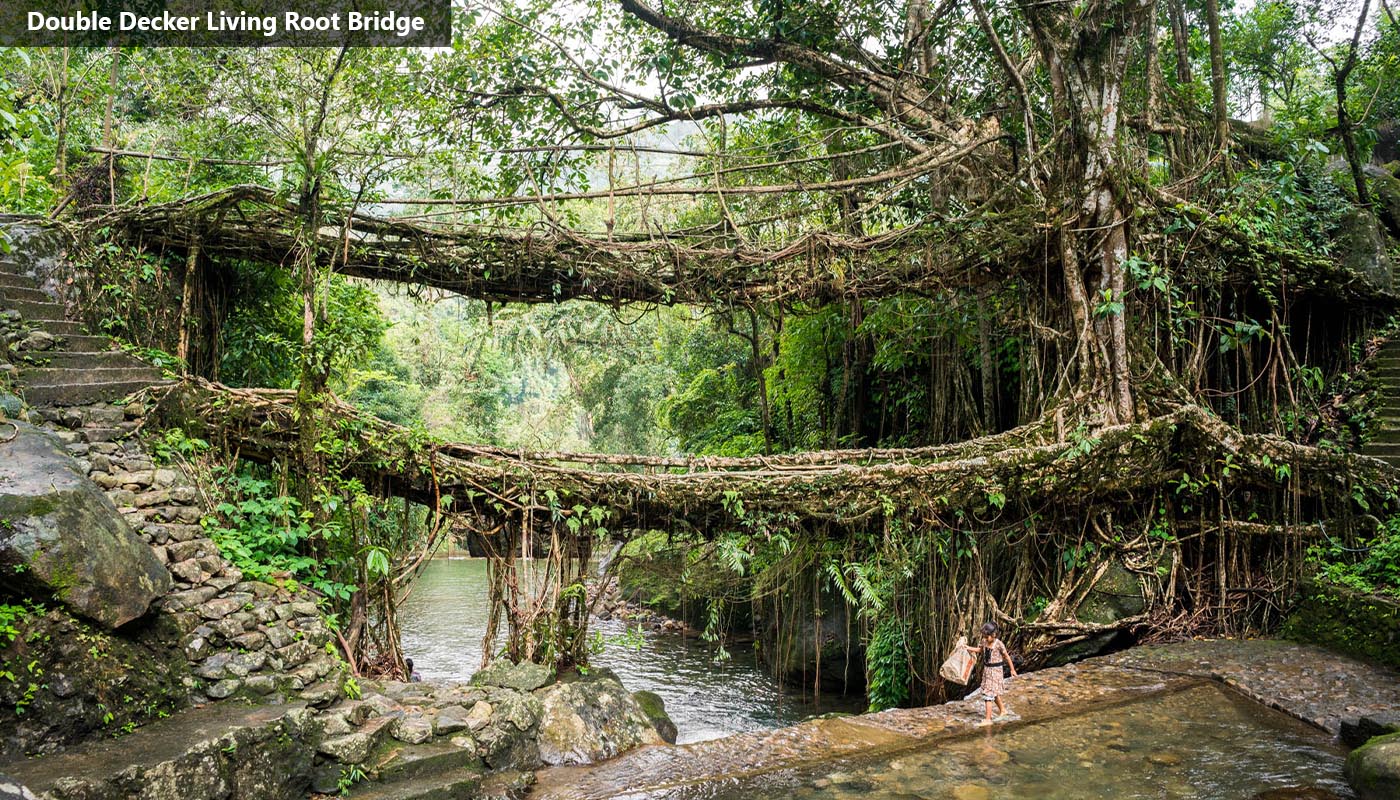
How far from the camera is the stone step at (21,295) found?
19.0 ft

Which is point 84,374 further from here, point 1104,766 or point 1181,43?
point 1181,43

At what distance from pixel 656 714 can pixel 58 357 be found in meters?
5.14

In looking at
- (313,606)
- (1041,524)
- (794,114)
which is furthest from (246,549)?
(794,114)

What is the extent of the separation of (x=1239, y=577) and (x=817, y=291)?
452 cm

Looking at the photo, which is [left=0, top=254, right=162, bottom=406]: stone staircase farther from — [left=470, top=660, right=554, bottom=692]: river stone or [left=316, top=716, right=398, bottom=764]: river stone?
[left=470, top=660, right=554, bottom=692]: river stone

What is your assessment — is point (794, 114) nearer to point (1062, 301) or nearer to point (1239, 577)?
point (1062, 301)

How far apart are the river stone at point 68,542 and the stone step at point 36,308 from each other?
1681 mm

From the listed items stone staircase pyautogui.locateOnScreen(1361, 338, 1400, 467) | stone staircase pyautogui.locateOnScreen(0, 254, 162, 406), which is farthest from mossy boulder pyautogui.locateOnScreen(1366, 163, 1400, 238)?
stone staircase pyautogui.locateOnScreen(0, 254, 162, 406)

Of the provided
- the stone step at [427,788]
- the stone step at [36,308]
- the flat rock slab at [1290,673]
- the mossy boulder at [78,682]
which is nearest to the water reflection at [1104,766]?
the flat rock slab at [1290,673]

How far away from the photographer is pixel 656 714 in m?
5.97

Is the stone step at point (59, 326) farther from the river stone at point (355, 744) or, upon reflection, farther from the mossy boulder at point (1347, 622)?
the mossy boulder at point (1347, 622)

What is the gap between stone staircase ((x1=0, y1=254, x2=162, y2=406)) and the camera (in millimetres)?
5445

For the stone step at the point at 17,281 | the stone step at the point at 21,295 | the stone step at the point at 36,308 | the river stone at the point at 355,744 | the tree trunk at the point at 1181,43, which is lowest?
the river stone at the point at 355,744

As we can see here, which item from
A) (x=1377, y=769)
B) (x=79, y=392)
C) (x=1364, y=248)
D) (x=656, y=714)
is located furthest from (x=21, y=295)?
(x=1364, y=248)
